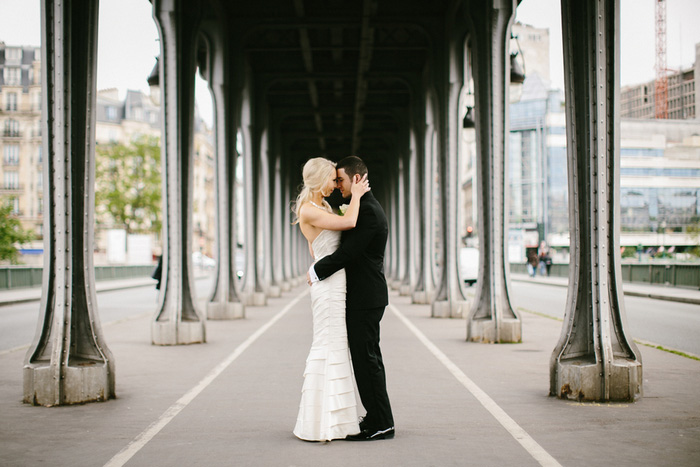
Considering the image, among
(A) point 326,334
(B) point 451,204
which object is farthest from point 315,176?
(B) point 451,204

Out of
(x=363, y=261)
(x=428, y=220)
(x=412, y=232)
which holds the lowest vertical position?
(x=363, y=261)

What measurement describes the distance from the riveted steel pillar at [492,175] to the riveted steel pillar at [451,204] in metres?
5.54

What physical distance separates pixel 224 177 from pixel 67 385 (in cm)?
1326

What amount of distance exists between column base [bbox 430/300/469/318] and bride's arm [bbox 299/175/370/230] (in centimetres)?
1442

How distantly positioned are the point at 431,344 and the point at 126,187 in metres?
79.2

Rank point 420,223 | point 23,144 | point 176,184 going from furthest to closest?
point 23,144, point 420,223, point 176,184

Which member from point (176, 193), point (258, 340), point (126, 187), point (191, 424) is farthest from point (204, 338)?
point (126, 187)

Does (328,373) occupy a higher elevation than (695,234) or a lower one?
A: lower

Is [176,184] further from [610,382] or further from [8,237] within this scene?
[8,237]

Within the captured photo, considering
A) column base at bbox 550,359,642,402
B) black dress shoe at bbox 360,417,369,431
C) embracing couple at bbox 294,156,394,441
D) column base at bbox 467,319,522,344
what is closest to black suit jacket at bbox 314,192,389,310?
embracing couple at bbox 294,156,394,441

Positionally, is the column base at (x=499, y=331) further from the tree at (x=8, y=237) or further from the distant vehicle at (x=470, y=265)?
the tree at (x=8, y=237)

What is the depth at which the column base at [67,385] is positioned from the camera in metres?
8.29

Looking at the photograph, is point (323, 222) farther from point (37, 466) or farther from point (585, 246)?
point (585, 246)

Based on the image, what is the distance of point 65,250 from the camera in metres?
8.55
